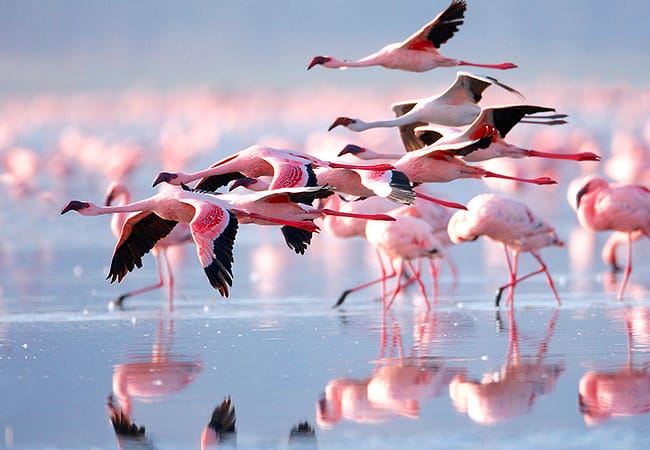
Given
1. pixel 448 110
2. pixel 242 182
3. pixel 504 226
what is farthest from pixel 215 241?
pixel 504 226

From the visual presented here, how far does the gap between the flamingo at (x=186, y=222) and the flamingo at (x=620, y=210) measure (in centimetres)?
367

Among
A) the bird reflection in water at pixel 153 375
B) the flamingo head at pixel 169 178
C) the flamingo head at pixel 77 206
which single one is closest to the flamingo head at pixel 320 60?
the flamingo head at pixel 169 178

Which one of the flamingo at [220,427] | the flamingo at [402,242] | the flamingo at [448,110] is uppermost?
the flamingo at [448,110]

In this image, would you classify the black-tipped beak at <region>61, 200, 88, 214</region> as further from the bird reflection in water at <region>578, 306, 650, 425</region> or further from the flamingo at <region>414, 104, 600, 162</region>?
the bird reflection in water at <region>578, 306, 650, 425</region>

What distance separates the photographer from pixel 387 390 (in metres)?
7.24

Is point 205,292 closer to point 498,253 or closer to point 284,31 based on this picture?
point 498,253

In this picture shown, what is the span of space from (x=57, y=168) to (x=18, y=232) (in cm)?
788

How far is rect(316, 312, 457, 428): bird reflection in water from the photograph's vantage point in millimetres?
6770

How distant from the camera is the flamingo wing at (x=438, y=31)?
9641mm

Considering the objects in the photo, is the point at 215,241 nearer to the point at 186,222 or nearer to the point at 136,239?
the point at 186,222

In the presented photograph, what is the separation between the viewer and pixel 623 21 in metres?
75.9

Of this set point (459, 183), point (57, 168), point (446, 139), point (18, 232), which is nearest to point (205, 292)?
point (446, 139)

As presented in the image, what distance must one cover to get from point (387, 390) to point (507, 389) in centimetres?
53

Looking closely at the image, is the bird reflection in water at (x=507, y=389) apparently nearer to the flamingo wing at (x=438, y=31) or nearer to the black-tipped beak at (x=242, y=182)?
the black-tipped beak at (x=242, y=182)
